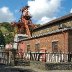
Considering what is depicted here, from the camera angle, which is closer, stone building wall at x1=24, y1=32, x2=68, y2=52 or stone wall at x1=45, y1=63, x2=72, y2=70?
stone wall at x1=45, y1=63, x2=72, y2=70

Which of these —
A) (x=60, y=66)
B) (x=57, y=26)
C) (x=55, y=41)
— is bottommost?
(x=60, y=66)

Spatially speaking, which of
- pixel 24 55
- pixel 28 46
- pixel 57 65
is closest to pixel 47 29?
pixel 28 46

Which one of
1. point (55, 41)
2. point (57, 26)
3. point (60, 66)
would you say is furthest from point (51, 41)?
point (60, 66)

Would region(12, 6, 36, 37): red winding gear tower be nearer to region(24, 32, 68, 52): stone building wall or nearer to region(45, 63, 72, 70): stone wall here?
region(24, 32, 68, 52): stone building wall

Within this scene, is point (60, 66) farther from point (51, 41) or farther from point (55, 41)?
point (51, 41)

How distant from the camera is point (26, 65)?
872 inches

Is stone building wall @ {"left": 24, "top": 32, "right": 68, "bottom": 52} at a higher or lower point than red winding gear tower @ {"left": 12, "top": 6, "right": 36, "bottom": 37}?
lower

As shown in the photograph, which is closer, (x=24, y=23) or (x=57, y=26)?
(x=57, y=26)

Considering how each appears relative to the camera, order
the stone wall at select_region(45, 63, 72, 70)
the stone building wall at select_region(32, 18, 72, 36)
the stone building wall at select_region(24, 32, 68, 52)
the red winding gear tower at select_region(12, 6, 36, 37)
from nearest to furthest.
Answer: the stone wall at select_region(45, 63, 72, 70), the stone building wall at select_region(24, 32, 68, 52), the stone building wall at select_region(32, 18, 72, 36), the red winding gear tower at select_region(12, 6, 36, 37)

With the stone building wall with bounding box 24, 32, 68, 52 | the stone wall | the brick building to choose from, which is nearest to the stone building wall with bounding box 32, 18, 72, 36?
the brick building

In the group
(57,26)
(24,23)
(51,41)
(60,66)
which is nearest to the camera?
(60,66)

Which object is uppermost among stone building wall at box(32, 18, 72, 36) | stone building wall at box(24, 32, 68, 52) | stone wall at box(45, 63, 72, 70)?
stone building wall at box(32, 18, 72, 36)

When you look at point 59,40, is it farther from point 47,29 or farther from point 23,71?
point 47,29

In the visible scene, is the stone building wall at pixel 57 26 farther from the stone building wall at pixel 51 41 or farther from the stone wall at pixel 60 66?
the stone wall at pixel 60 66
